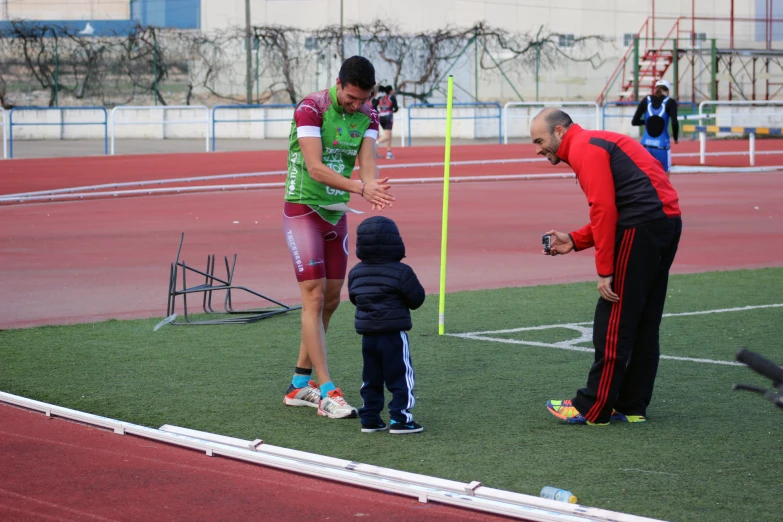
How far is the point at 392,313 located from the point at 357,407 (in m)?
1.01

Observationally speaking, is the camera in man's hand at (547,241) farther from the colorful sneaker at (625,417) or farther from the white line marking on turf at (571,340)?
the white line marking on turf at (571,340)

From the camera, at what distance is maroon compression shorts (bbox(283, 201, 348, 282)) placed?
6.80 meters

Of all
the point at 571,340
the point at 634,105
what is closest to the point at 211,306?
the point at 571,340

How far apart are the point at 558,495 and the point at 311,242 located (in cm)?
246

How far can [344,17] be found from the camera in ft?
177

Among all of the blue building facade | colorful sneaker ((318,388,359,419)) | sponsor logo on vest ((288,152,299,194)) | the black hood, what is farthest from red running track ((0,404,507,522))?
the blue building facade

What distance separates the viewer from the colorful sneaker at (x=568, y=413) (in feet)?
21.2

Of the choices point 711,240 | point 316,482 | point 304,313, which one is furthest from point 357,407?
point 711,240

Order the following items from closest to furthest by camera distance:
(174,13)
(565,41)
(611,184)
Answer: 1. (611,184)
2. (565,41)
3. (174,13)

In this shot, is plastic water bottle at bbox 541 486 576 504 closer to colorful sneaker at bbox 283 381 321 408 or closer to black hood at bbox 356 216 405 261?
black hood at bbox 356 216 405 261

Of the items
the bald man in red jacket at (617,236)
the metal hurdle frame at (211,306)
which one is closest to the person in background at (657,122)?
the metal hurdle frame at (211,306)

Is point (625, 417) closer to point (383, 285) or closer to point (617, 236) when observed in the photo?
point (617, 236)

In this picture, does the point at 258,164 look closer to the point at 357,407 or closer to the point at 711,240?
the point at 711,240

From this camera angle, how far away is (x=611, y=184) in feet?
20.2
